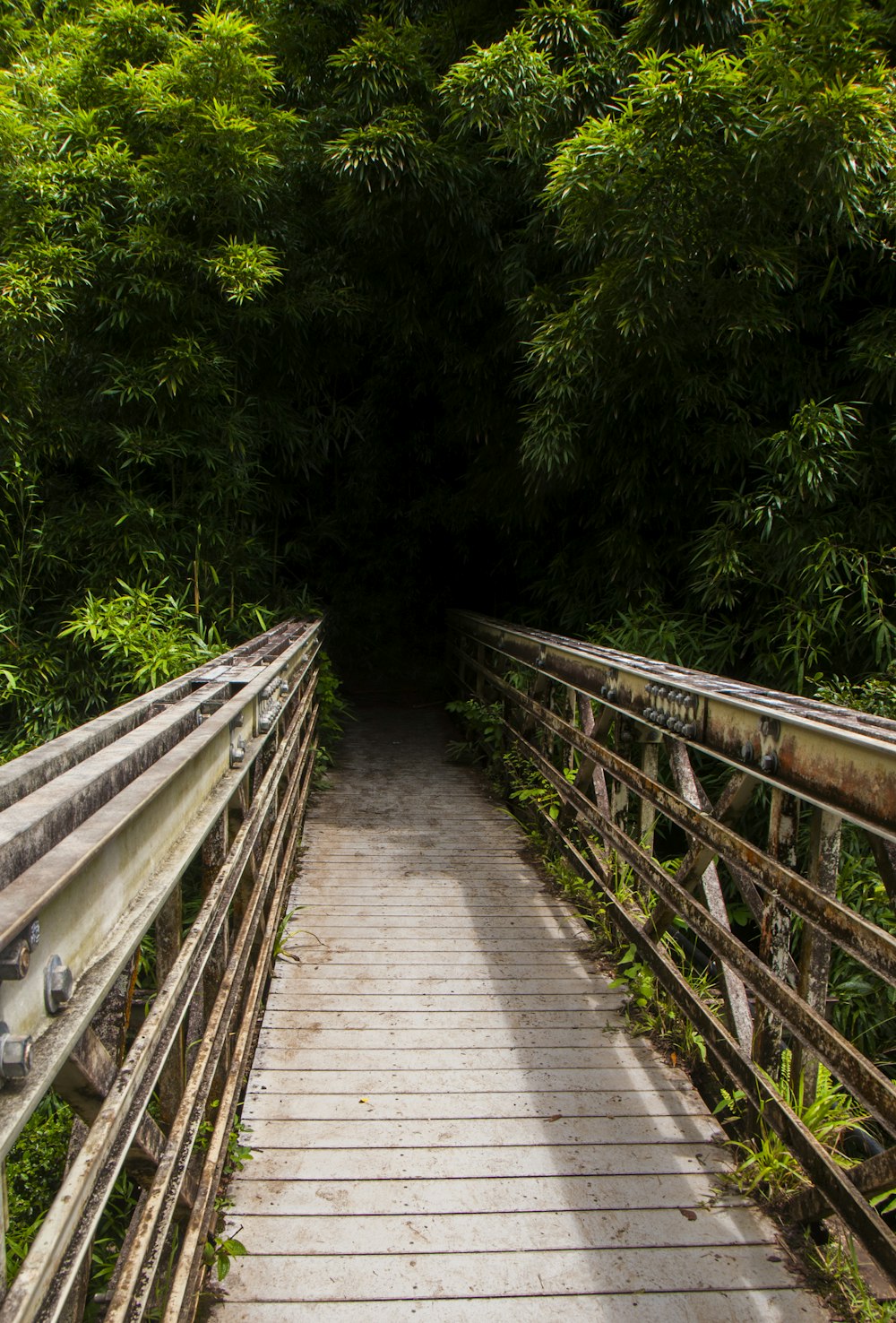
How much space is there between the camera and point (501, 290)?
15.4ft

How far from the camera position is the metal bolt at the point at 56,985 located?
647mm

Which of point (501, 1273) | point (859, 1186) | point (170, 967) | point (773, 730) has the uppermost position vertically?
point (773, 730)

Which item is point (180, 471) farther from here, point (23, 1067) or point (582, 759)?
point (23, 1067)

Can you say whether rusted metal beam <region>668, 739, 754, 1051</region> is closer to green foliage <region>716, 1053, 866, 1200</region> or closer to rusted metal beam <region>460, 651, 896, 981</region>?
rusted metal beam <region>460, 651, 896, 981</region>

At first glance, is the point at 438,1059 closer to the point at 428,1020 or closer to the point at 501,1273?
the point at 428,1020

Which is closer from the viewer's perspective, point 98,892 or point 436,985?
point 98,892

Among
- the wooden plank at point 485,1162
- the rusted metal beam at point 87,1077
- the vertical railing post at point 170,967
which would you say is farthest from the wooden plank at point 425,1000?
the rusted metal beam at point 87,1077

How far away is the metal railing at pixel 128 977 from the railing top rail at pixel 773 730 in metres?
0.96

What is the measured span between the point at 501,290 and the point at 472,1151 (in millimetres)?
4284

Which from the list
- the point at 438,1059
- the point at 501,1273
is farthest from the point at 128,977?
the point at 438,1059

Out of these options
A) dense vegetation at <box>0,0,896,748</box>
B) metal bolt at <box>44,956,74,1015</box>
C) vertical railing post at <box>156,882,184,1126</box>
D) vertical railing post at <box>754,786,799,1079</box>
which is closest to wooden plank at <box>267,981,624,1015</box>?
vertical railing post at <box>754,786,799,1079</box>

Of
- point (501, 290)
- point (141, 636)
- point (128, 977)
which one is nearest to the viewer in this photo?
point (128, 977)

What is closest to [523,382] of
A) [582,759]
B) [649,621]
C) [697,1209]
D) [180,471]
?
[649,621]

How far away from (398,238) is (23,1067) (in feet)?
15.5
